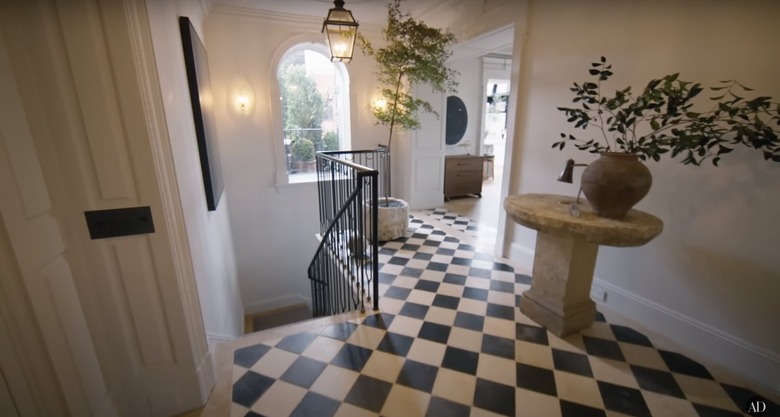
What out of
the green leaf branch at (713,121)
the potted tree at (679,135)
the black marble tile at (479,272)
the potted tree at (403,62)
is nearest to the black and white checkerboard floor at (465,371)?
the black marble tile at (479,272)

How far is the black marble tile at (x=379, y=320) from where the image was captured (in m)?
2.14

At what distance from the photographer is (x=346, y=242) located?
3088 mm

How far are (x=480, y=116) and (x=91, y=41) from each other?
600 centimetres

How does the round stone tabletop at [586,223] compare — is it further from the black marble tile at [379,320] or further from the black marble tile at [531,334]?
the black marble tile at [379,320]

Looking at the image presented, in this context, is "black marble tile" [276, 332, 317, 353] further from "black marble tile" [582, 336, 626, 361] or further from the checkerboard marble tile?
the checkerboard marble tile

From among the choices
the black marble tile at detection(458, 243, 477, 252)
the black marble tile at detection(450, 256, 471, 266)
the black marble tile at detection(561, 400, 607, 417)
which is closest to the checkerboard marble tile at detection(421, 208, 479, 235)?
the black marble tile at detection(458, 243, 477, 252)

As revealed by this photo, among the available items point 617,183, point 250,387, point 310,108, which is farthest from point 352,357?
point 310,108

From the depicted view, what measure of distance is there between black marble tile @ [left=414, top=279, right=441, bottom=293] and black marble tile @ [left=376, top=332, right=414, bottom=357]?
25.5 inches

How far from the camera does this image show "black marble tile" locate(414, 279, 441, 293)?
2627 mm

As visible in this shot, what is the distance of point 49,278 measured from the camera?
1.07 meters

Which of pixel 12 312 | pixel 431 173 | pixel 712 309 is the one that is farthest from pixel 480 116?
pixel 12 312

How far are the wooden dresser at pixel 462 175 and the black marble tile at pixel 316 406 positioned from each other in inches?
174

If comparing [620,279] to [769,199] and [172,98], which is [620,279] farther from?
[172,98]

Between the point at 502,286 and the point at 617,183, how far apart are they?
132 centimetres
